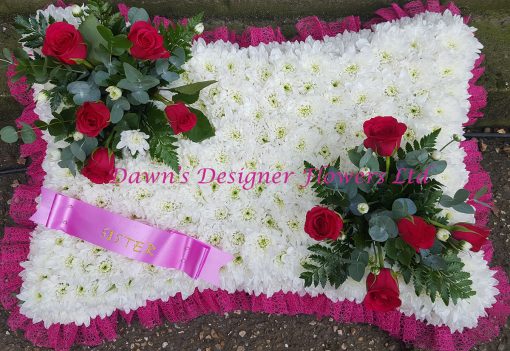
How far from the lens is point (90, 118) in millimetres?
1119

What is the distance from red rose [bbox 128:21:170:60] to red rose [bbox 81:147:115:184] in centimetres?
30

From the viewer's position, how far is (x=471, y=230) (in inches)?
46.5

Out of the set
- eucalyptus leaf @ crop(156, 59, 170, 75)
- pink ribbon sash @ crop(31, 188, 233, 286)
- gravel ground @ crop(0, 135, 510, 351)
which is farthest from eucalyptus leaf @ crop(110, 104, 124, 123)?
gravel ground @ crop(0, 135, 510, 351)

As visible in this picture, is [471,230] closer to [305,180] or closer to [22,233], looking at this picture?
[305,180]

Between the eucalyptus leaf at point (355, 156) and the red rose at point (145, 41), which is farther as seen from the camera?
the eucalyptus leaf at point (355, 156)

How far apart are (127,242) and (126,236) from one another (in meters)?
0.02

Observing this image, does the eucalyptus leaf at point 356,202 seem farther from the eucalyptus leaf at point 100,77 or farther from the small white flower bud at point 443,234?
the eucalyptus leaf at point 100,77

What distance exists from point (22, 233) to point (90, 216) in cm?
31

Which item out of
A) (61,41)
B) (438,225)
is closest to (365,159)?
(438,225)

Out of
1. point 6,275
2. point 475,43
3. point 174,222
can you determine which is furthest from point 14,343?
point 475,43

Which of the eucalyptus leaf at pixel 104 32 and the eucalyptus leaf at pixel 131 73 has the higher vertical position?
the eucalyptus leaf at pixel 104 32

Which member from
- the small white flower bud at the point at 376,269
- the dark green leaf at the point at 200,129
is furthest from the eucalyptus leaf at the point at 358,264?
the dark green leaf at the point at 200,129

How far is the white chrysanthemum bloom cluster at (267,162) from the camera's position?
53.7 inches

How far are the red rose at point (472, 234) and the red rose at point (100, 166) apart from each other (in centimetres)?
98
